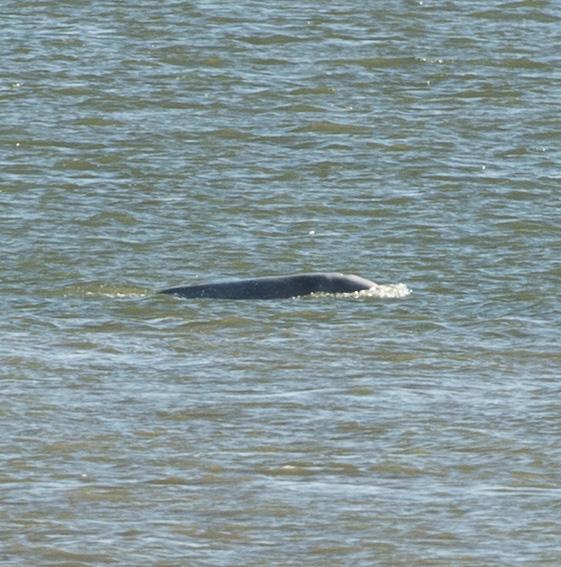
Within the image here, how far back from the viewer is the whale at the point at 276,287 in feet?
52.5

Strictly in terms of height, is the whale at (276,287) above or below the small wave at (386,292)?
above

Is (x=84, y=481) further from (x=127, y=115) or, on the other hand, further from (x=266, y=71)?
(x=266, y=71)

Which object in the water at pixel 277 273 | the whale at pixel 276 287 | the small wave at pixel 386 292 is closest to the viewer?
the water at pixel 277 273

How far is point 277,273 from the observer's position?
17.2m

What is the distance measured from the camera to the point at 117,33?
27625 millimetres

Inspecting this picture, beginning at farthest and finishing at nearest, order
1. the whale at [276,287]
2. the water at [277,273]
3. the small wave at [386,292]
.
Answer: the small wave at [386,292] → the whale at [276,287] → the water at [277,273]

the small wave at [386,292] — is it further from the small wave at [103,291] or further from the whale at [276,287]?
the small wave at [103,291]

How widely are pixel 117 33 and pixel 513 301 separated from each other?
504 inches

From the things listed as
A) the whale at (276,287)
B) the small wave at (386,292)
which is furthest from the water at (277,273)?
the whale at (276,287)

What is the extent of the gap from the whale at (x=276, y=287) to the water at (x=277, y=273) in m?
0.34

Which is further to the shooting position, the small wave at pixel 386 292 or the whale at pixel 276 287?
the small wave at pixel 386 292

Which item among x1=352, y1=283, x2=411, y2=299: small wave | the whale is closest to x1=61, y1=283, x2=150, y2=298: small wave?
the whale

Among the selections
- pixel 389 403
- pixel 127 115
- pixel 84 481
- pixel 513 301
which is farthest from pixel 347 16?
pixel 84 481

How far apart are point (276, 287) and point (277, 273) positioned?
1.04 metres
